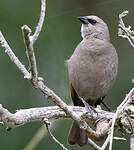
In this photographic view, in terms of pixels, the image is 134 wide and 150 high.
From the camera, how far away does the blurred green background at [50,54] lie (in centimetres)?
543

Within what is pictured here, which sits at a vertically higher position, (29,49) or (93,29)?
(29,49)

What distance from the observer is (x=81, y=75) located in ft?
14.6

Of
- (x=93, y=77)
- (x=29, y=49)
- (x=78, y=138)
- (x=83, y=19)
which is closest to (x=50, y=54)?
(x=83, y=19)

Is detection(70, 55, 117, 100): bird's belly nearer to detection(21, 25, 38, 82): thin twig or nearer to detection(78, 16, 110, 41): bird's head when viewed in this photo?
detection(78, 16, 110, 41): bird's head

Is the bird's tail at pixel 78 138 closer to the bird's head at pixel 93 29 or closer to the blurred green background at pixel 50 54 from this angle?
the blurred green background at pixel 50 54

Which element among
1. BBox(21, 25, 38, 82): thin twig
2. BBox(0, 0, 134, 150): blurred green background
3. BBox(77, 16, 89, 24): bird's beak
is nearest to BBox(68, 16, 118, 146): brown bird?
BBox(77, 16, 89, 24): bird's beak

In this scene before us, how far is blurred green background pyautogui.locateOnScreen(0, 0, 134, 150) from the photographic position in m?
5.43

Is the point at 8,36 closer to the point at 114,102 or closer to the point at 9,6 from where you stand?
the point at 9,6

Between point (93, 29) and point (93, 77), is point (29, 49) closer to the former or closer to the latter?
point (93, 77)

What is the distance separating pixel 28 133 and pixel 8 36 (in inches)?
50.9

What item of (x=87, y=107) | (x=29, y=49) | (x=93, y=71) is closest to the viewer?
(x=29, y=49)

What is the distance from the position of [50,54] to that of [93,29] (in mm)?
1280

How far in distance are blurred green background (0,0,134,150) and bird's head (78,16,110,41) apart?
0.97 meters

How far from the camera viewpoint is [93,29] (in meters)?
4.81
